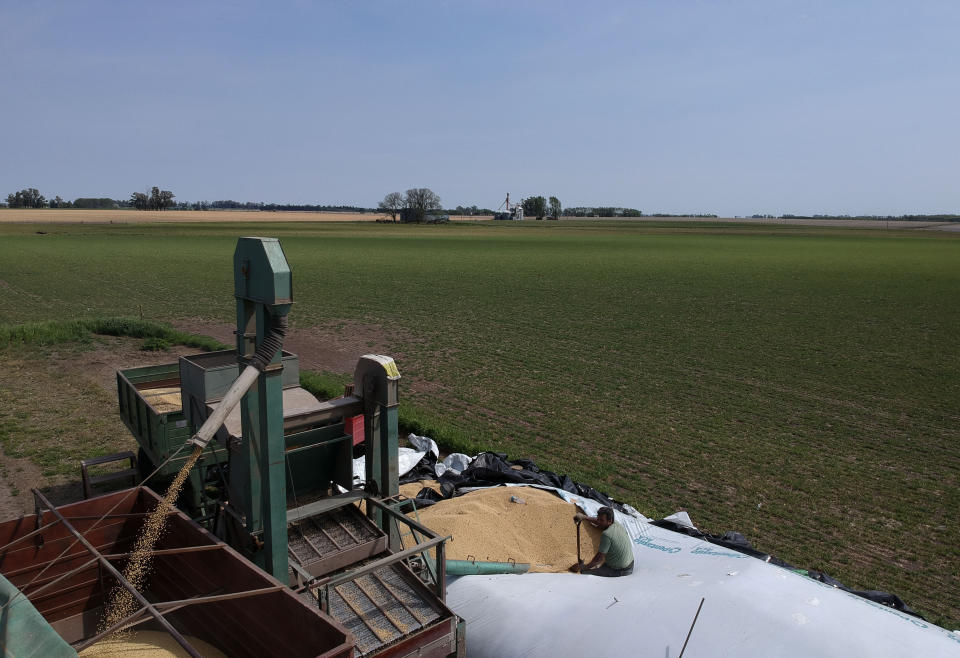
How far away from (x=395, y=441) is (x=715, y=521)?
496 cm

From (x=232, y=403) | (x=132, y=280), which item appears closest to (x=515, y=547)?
(x=232, y=403)

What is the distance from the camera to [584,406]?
13.1 metres

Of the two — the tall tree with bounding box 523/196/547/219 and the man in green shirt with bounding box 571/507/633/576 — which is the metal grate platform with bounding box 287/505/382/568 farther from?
the tall tree with bounding box 523/196/547/219

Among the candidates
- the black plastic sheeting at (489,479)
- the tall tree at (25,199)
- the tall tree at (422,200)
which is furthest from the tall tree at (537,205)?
the black plastic sheeting at (489,479)

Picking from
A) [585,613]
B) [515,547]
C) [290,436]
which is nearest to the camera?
[585,613]

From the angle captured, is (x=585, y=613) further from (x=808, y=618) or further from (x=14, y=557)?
(x=14, y=557)

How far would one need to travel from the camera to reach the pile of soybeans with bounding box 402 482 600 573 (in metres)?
6.52

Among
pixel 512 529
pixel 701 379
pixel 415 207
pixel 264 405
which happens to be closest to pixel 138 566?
pixel 264 405

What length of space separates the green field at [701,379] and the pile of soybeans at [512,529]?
2.08 m

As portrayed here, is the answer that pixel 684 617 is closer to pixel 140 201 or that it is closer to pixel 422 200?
pixel 422 200

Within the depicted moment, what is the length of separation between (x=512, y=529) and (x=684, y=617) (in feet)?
8.32

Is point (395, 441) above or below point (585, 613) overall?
above

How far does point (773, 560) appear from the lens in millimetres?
6789

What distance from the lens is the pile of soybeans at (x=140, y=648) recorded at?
164 inches
